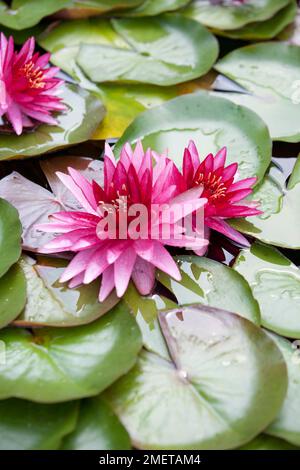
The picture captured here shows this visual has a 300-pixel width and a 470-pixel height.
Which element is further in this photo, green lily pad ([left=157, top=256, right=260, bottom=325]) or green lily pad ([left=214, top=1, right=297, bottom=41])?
green lily pad ([left=214, top=1, right=297, bottom=41])

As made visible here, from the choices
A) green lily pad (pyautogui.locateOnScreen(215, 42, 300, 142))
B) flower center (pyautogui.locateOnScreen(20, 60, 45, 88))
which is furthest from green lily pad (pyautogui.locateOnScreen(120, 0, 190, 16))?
flower center (pyautogui.locateOnScreen(20, 60, 45, 88))

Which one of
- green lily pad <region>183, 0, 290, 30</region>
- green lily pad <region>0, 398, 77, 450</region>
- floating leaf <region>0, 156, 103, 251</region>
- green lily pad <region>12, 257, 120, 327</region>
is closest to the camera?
green lily pad <region>0, 398, 77, 450</region>

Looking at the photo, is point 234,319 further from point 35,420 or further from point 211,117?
point 211,117

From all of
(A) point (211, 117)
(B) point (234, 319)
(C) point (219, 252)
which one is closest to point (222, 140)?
(A) point (211, 117)

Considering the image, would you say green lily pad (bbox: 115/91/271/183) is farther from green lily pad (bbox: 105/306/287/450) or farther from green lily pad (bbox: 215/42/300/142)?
green lily pad (bbox: 105/306/287/450)

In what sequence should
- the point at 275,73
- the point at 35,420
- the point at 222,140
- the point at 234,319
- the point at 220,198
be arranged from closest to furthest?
1. the point at 35,420
2. the point at 234,319
3. the point at 220,198
4. the point at 222,140
5. the point at 275,73

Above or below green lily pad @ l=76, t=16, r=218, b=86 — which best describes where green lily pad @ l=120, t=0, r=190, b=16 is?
above

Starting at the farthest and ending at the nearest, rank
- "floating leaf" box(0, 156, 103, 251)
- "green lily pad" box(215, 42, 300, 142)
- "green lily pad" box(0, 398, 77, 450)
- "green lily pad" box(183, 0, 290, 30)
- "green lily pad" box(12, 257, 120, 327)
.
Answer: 1. "green lily pad" box(183, 0, 290, 30)
2. "green lily pad" box(215, 42, 300, 142)
3. "floating leaf" box(0, 156, 103, 251)
4. "green lily pad" box(12, 257, 120, 327)
5. "green lily pad" box(0, 398, 77, 450)

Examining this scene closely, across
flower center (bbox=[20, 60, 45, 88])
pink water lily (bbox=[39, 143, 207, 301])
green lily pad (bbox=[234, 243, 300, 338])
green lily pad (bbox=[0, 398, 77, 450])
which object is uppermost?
flower center (bbox=[20, 60, 45, 88])
